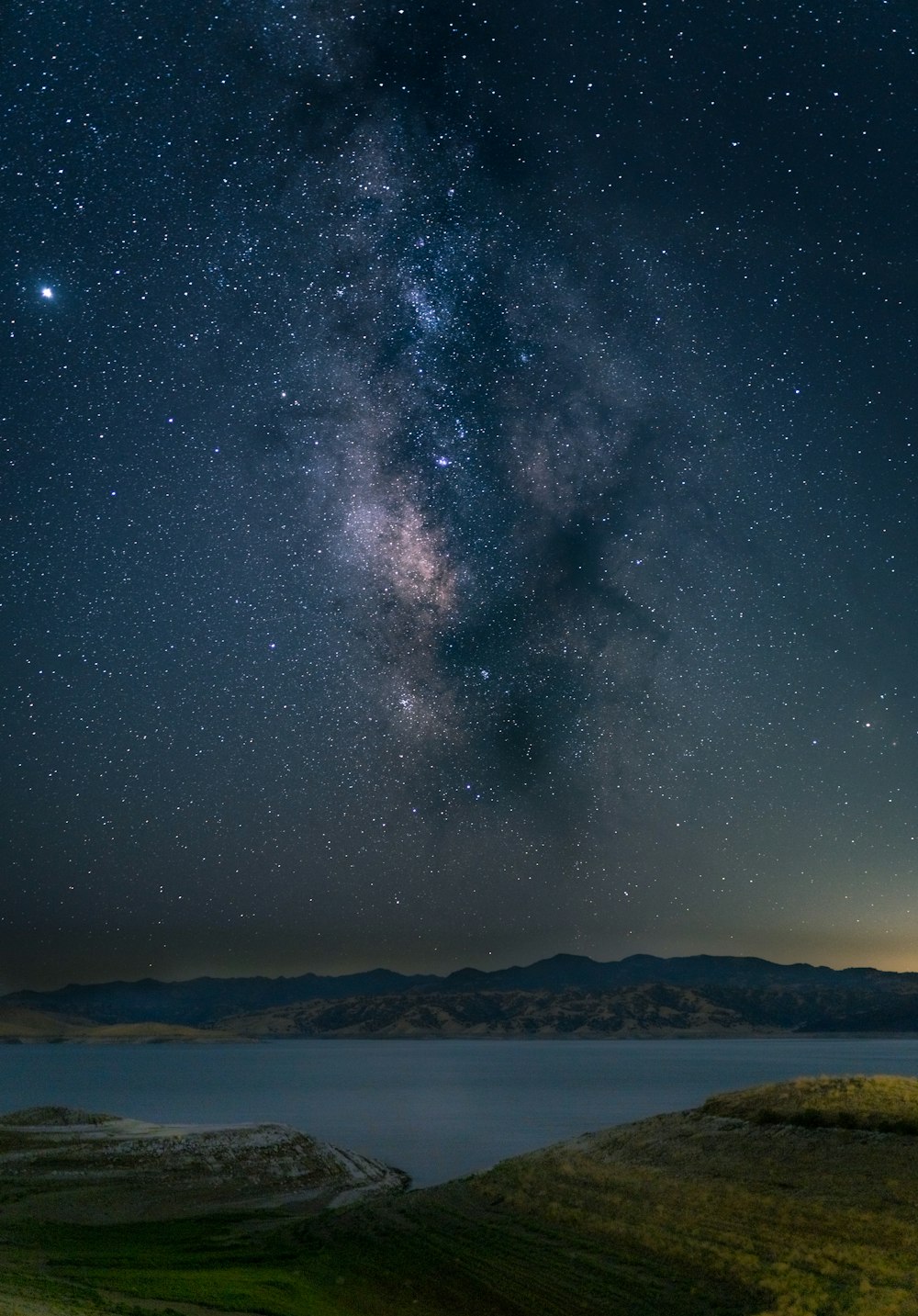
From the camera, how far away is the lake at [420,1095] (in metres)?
66.9

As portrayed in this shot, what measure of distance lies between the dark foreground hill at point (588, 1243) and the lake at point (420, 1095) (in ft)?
43.5

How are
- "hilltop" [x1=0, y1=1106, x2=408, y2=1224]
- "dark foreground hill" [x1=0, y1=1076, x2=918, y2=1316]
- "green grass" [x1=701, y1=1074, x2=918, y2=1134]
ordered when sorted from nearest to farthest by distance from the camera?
"dark foreground hill" [x1=0, y1=1076, x2=918, y2=1316] < "hilltop" [x1=0, y1=1106, x2=408, y2=1224] < "green grass" [x1=701, y1=1074, x2=918, y2=1134]

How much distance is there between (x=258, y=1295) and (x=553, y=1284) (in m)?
7.39

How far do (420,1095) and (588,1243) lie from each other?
9092 cm

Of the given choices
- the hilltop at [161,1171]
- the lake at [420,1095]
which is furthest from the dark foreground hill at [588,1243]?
the lake at [420,1095]

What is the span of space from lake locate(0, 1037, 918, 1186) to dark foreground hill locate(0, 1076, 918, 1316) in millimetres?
13255

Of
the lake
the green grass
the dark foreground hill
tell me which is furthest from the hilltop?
the green grass

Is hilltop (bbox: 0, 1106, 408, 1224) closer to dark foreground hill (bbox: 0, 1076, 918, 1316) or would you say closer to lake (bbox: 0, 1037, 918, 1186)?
dark foreground hill (bbox: 0, 1076, 918, 1316)

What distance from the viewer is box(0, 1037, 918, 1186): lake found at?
66.9 metres

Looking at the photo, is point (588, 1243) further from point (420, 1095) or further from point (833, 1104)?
point (420, 1095)

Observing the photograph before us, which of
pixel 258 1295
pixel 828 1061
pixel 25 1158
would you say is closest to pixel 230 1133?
pixel 25 1158

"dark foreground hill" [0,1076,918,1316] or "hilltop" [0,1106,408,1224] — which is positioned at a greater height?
"dark foreground hill" [0,1076,918,1316]

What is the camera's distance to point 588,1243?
28.9m

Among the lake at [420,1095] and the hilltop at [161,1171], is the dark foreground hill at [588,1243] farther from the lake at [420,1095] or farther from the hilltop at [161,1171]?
the lake at [420,1095]
